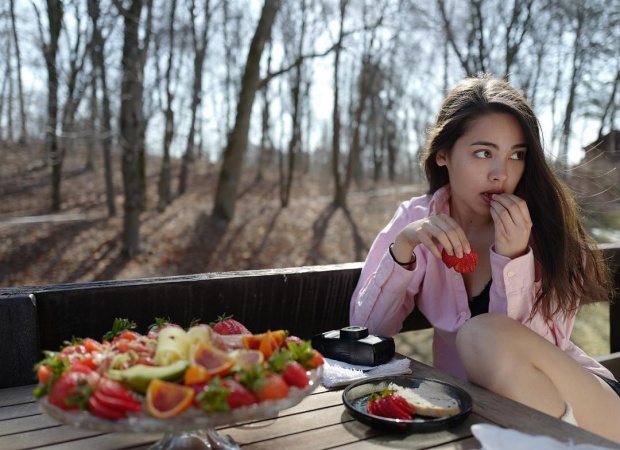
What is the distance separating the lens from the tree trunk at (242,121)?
11609 millimetres

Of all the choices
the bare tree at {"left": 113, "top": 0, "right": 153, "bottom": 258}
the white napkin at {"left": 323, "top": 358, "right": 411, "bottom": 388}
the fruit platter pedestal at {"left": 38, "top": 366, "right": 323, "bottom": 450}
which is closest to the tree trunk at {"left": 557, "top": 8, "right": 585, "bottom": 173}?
the bare tree at {"left": 113, "top": 0, "right": 153, "bottom": 258}

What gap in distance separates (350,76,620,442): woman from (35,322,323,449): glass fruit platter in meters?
1.01

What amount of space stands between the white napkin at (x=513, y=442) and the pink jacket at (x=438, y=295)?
98 centimetres

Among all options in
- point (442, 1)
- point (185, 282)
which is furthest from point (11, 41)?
point (185, 282)

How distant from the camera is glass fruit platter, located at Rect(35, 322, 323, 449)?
3.51 ft

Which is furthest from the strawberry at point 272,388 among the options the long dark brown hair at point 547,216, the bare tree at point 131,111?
the bare tree at point 131,111

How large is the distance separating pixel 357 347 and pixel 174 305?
725mm

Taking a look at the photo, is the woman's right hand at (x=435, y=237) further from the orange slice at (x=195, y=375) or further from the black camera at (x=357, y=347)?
the orange slice at (x=195, y=375)

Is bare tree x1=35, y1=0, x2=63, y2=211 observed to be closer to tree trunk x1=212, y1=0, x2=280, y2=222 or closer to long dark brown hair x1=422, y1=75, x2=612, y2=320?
tree trunk x1=212, y1=0, x2=280, y2=222

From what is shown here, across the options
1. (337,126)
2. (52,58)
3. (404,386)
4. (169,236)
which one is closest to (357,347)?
(404,386)

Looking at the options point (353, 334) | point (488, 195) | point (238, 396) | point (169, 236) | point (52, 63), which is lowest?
point (169, 236)

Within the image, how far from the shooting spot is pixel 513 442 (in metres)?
1.23

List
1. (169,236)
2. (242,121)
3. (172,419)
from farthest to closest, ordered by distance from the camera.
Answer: (242,121) < (169,236) < (172,419)

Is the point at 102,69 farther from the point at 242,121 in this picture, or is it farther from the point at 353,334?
the point at 353,334
